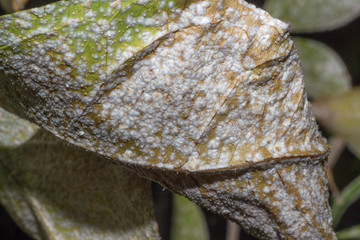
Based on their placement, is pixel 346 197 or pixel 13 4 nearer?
pixel 13 4

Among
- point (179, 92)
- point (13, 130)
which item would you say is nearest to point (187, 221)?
A: point (13, 130)

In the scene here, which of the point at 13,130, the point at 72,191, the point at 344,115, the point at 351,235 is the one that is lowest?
the point at 351,235

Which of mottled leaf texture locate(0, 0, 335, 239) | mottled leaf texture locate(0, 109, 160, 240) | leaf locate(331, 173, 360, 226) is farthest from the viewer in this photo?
leaf locate(331, 173, 360, 226)

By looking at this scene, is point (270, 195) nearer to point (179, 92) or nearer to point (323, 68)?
point (179, 92)

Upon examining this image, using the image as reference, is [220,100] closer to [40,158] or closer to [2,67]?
[2,67]

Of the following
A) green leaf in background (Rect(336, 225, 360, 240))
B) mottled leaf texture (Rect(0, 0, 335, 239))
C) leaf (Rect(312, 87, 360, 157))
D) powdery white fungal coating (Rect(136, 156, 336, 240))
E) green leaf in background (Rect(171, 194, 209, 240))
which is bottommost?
green leaf in background (Rect(336, 225, 360, 240))

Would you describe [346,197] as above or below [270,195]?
below

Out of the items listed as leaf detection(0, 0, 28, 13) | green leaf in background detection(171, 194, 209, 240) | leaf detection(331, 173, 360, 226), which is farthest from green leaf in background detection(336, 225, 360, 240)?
leaf detection(0, 0, 28, 13)

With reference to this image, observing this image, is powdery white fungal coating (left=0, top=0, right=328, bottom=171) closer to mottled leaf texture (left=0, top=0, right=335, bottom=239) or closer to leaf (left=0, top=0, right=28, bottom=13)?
mottled leaf texture (left=0, top=0, right=335, bottom=239)
